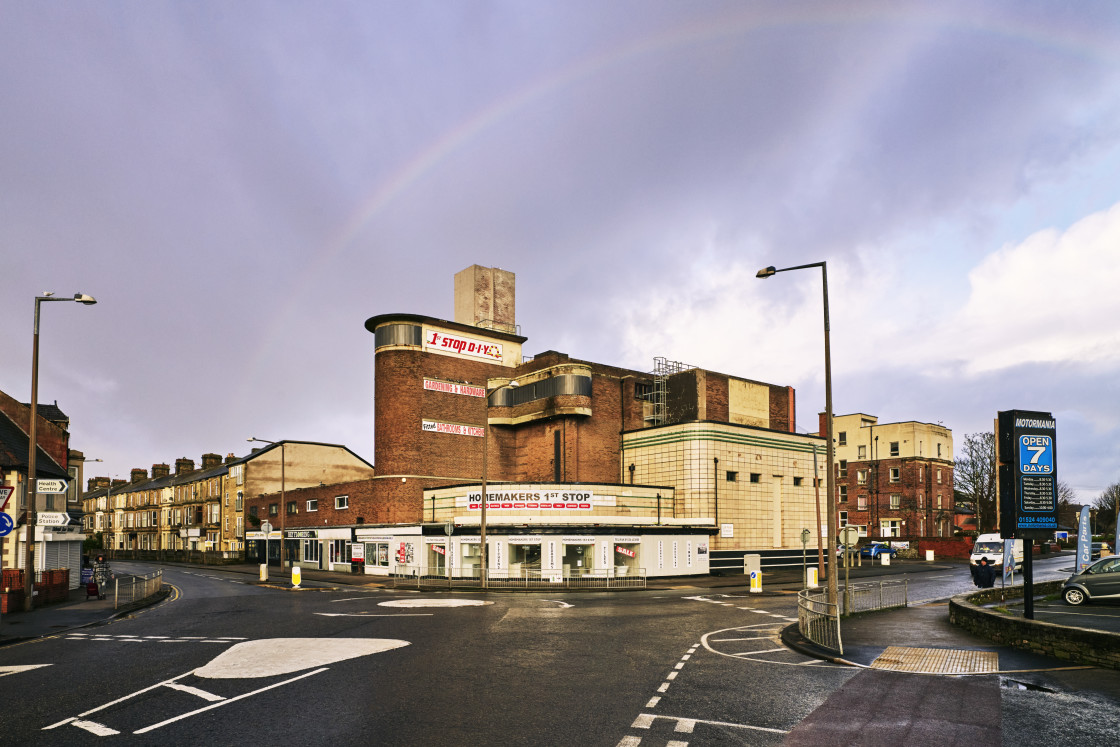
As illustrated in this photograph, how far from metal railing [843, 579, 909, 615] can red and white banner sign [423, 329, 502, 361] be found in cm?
4011

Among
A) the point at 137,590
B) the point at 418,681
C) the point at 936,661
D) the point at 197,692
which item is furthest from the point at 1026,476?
the point at 137,590

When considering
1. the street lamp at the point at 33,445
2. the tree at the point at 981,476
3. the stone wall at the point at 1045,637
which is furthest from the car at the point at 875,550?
the street lamp at the point at 33,445

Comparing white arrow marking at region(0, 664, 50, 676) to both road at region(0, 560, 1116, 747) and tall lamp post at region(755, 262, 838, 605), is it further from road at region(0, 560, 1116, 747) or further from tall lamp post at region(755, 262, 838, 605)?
tall lamp post at region(755, 262, 838, 605)

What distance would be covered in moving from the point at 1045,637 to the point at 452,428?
158 ft

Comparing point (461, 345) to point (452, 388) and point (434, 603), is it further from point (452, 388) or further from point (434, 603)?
point (434, 603)

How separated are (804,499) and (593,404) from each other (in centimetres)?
1950

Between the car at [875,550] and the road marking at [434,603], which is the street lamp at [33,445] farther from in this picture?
the car at [875,550]

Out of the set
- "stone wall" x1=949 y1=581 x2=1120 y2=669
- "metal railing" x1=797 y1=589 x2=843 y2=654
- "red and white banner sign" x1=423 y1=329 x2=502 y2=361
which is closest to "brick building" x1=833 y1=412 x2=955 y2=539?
"red and white banner sign" x1=423 y1=329 x2=502 y2=361

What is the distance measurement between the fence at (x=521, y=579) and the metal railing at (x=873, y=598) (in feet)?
53.2

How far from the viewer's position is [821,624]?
58.3 ft

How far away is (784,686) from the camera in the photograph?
13258 mm

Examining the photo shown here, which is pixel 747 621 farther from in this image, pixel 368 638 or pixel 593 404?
pixel 593 404

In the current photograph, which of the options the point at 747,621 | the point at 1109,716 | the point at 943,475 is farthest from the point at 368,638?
the point at 943,475

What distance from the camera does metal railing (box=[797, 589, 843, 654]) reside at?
17.3 m
